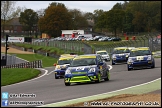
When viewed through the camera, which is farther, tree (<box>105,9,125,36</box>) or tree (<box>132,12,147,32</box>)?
tree (<box>132,12,147,32</box>)

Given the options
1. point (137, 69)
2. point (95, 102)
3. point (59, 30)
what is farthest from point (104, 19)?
point (95, 102)

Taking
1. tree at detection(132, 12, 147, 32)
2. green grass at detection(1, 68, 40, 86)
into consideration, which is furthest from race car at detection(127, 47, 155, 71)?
tree at detection(132, 12, 147, 32)

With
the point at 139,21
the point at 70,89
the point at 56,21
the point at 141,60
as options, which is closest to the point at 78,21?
the point at 56,21

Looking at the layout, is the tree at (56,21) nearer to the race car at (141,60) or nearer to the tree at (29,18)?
the race car at (141,60)

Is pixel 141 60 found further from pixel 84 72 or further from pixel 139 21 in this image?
pixel 139 21

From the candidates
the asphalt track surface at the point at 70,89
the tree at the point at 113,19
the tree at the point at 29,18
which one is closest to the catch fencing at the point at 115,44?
the tree at the point at 113,19

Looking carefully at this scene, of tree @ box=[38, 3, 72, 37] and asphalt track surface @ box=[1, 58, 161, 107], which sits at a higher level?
tree @ box=[38, 3, 72, 37]

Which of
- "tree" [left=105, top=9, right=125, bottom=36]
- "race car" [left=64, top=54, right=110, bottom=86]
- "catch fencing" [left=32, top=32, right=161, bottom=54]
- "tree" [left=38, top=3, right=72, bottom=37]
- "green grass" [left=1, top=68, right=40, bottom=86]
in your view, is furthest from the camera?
"catch fencing" [left=32, top=32, right=161, bottom=54]

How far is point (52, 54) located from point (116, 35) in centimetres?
1560

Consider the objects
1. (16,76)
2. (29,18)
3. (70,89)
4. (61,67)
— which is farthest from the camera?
(29,18)

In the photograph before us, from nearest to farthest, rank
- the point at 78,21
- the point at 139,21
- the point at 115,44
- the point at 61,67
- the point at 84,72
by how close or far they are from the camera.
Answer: the point at 84,72 < the point at 61,67 < the point at 78,21 < the point at 115,44 < the point at 139,21

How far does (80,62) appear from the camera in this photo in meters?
20.3

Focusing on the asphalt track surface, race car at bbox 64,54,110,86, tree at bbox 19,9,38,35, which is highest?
tree at bbox 19,9,38,35

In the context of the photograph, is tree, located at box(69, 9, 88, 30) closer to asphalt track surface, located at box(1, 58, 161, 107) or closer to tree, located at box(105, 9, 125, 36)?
tree, located at box(105, 9, 125, 36)
